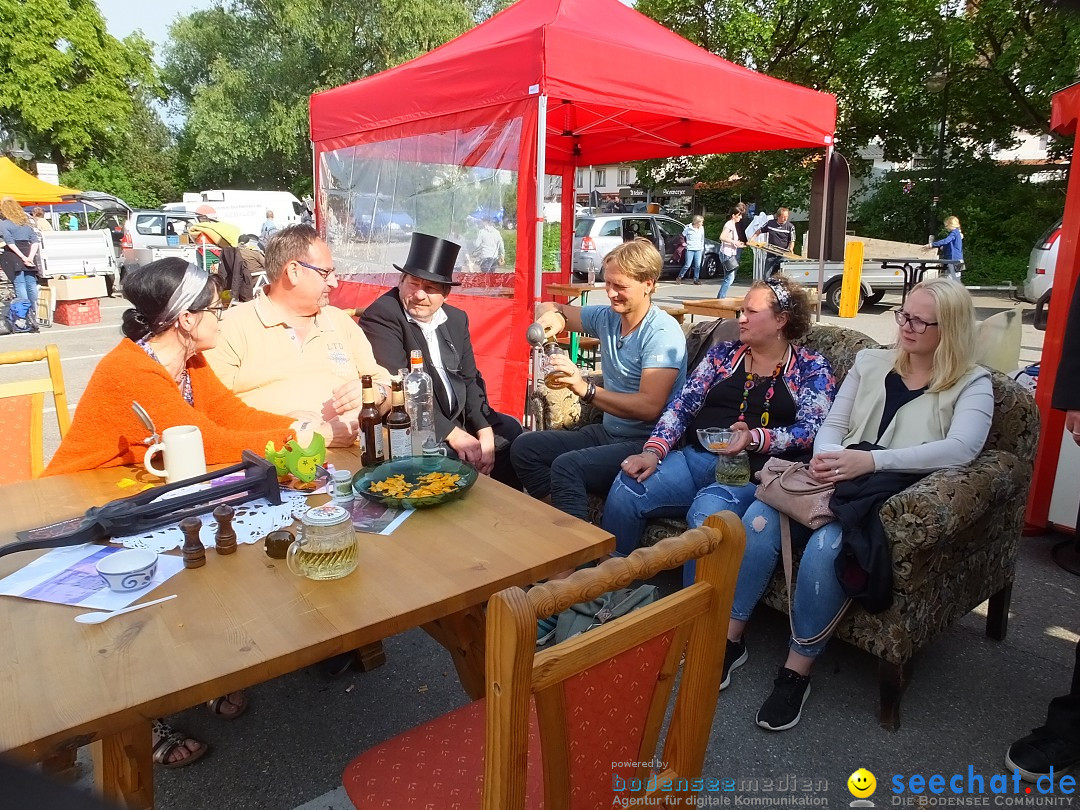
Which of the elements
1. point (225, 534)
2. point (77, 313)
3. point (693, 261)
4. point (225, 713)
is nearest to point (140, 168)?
point (77, 313)

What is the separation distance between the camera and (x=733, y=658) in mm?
2537

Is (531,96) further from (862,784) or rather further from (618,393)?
(862,784)

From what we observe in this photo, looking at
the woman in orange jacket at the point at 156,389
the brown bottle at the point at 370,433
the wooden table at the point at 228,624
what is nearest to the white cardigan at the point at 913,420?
the wooden table at the point at 228,624

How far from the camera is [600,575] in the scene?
3.21 feet

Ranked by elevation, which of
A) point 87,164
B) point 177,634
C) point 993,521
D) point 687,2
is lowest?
point 993,521

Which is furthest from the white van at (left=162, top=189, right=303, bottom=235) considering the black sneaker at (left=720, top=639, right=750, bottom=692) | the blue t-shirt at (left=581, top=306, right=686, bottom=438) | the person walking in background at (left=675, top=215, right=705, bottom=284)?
the black sneaker at (left=720, top=639, right=750, bottom=692)

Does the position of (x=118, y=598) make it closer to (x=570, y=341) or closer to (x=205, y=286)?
(x=205, y=286)

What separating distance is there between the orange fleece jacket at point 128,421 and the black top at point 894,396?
2.09 metres

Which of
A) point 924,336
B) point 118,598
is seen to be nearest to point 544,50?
point 924,336

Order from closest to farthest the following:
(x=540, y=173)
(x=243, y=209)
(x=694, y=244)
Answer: (x=540, y=173) → (x=694, y=244) → (x=243, y=209)

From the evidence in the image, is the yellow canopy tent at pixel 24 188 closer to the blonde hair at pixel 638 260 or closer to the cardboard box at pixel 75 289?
the cardboard box at pixel 75 289

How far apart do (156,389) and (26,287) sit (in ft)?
35.4

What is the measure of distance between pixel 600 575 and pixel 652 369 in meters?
2.27

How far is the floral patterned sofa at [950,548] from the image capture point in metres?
2.17
